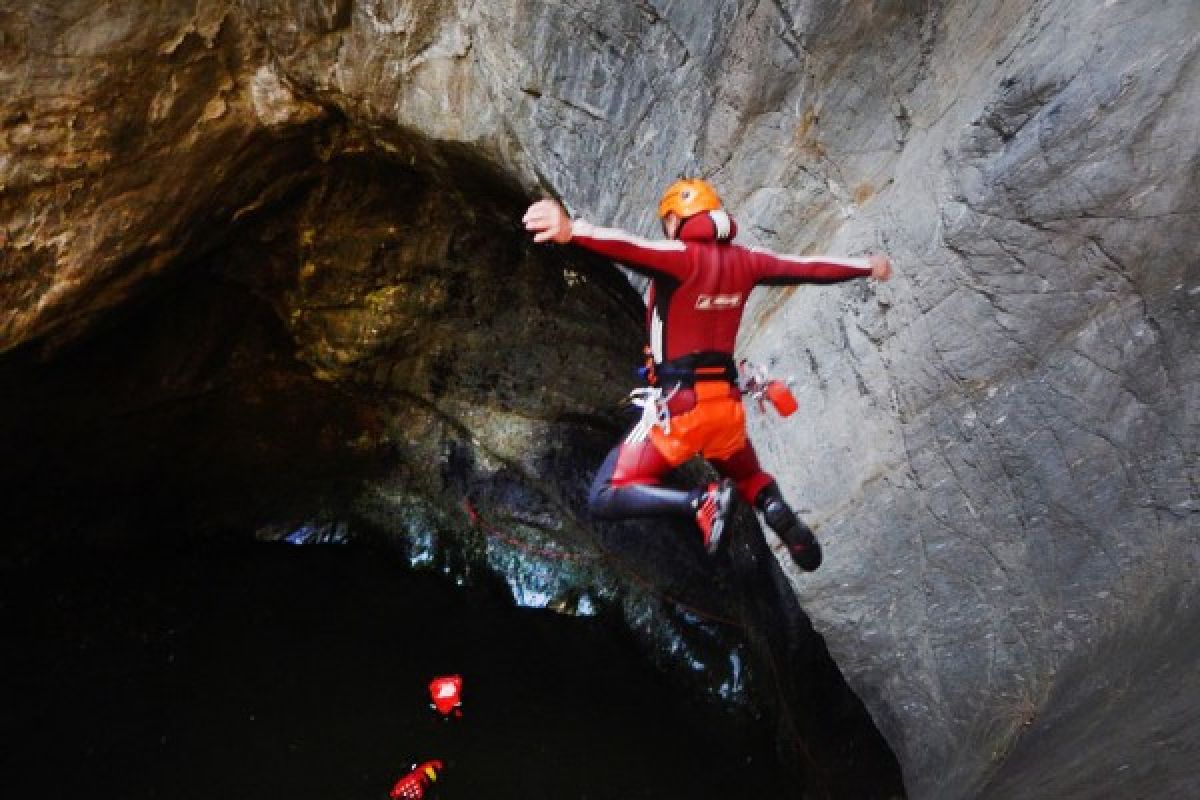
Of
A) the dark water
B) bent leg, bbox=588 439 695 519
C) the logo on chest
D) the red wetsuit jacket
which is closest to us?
the red wetsuit jacket

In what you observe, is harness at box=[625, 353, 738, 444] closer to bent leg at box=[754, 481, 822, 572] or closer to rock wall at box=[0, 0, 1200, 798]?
bent leg at box=[754, 481, 822, 572]

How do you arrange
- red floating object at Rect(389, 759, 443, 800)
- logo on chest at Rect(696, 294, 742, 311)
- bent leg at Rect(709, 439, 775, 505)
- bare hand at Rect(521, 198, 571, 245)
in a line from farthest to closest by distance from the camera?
1. red floating object at Rect(389, 759, 443, 800)
2. bent leg at Rect(709, 439, 775, 505)
3. logo on chest at Rect(696, 294, 742, 311)
4. bare hand at Rect(521, 198, 571, 245)

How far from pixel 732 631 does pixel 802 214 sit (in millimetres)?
2909

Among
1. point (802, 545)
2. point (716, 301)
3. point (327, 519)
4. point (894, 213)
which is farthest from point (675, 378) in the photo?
point (327, 519)

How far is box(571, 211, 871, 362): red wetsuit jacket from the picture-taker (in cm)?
308

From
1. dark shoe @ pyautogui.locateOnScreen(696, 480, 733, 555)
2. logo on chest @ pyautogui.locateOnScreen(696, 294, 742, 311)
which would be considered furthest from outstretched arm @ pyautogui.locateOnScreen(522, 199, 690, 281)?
dark shoe @ pyautogui.locateOnScreen(696, 480, 733, 555)

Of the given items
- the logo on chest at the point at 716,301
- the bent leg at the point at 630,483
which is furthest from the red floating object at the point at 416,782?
the logo on chest at the point at 716,301

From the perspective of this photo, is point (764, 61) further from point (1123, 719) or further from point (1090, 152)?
point (1123, 719)

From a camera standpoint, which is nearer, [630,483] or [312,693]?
[630,483]

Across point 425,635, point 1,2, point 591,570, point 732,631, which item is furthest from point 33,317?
point 732,631

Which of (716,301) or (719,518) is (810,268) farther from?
(719,518)

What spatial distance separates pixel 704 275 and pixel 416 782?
129 inches

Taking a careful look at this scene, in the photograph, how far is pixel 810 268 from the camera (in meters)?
3.29

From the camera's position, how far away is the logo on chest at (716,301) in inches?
125
